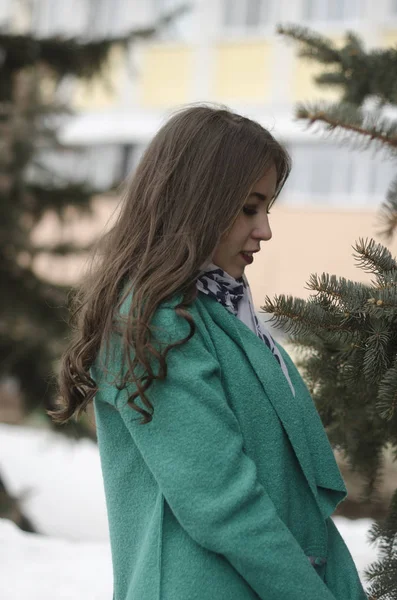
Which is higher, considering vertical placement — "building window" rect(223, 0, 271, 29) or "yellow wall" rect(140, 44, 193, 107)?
"building window" rect(223, 0, 271, 29)

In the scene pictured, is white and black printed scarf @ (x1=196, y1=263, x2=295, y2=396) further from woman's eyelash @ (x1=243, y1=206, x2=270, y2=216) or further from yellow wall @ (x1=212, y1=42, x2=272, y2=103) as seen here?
yellow wall @ (x1=212, y1=42, x2=272, y2=103)

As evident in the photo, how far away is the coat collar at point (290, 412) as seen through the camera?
153 centimetres

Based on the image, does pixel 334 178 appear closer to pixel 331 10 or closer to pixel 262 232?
pixel 331 10

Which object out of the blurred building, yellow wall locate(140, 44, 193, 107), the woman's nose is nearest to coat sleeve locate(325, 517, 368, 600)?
the woman's nose

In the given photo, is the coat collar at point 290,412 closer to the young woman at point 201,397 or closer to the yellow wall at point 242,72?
the young woman at point 201,397

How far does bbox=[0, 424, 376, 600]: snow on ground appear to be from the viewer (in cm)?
280

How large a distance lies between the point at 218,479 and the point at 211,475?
0.01m

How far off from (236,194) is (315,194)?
1092cm

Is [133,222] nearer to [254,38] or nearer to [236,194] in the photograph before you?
[236,194]

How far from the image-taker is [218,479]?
1.37 m

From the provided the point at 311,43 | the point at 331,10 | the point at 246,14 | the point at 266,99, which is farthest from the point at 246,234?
the point at 246,14

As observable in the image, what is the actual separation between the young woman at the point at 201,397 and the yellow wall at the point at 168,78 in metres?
11.3

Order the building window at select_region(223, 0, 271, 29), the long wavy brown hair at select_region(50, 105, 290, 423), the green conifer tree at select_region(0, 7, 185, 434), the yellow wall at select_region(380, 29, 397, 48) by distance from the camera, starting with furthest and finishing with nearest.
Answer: the building window at select_region(223, 0, 271, 29), the yellow wall at select_region(380, 29, 397, 48), the green conifer tree at select_region(0, 7, 185, 434), the long wavy brown hair at select_region(50, 105, 290, 423)

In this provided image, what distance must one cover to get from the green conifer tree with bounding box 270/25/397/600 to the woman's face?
10 centimetres
